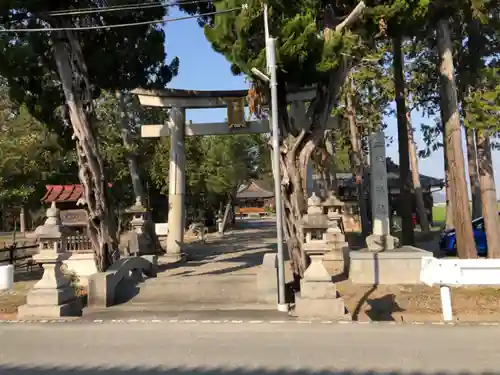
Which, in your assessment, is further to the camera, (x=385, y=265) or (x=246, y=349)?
(x=385, y=265)

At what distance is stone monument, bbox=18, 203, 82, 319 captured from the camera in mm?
8953

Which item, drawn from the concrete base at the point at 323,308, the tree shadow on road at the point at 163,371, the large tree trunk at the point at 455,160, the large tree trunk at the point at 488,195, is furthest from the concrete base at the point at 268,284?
the large tree trunk at the point at 488,195

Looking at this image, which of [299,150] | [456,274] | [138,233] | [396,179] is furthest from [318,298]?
[396,179]

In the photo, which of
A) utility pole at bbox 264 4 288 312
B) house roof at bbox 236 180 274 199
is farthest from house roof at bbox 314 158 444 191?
house roof at bbox 236 180 274 199

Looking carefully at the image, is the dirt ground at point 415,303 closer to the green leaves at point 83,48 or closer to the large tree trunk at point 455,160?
the large tree trunk at point 455,160

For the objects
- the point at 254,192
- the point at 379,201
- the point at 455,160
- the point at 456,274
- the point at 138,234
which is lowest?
the point at 456,274

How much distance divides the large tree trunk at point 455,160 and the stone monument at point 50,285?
9166mm

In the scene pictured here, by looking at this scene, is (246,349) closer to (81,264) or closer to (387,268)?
(387,268)

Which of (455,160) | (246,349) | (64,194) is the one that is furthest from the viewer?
(64,194)

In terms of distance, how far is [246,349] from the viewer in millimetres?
6473

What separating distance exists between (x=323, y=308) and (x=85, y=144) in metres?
7.14

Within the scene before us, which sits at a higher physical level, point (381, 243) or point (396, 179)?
point (396, 179)

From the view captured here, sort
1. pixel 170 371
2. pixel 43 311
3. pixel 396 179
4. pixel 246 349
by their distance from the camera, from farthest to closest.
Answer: pixel 396 179 < pixel 43 311 < pixel 246 349 < pixel 170 371

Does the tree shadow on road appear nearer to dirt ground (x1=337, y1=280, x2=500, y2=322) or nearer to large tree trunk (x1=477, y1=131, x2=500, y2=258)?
dirt ground (x1=337, y1=280, x2=500, y2=322)
